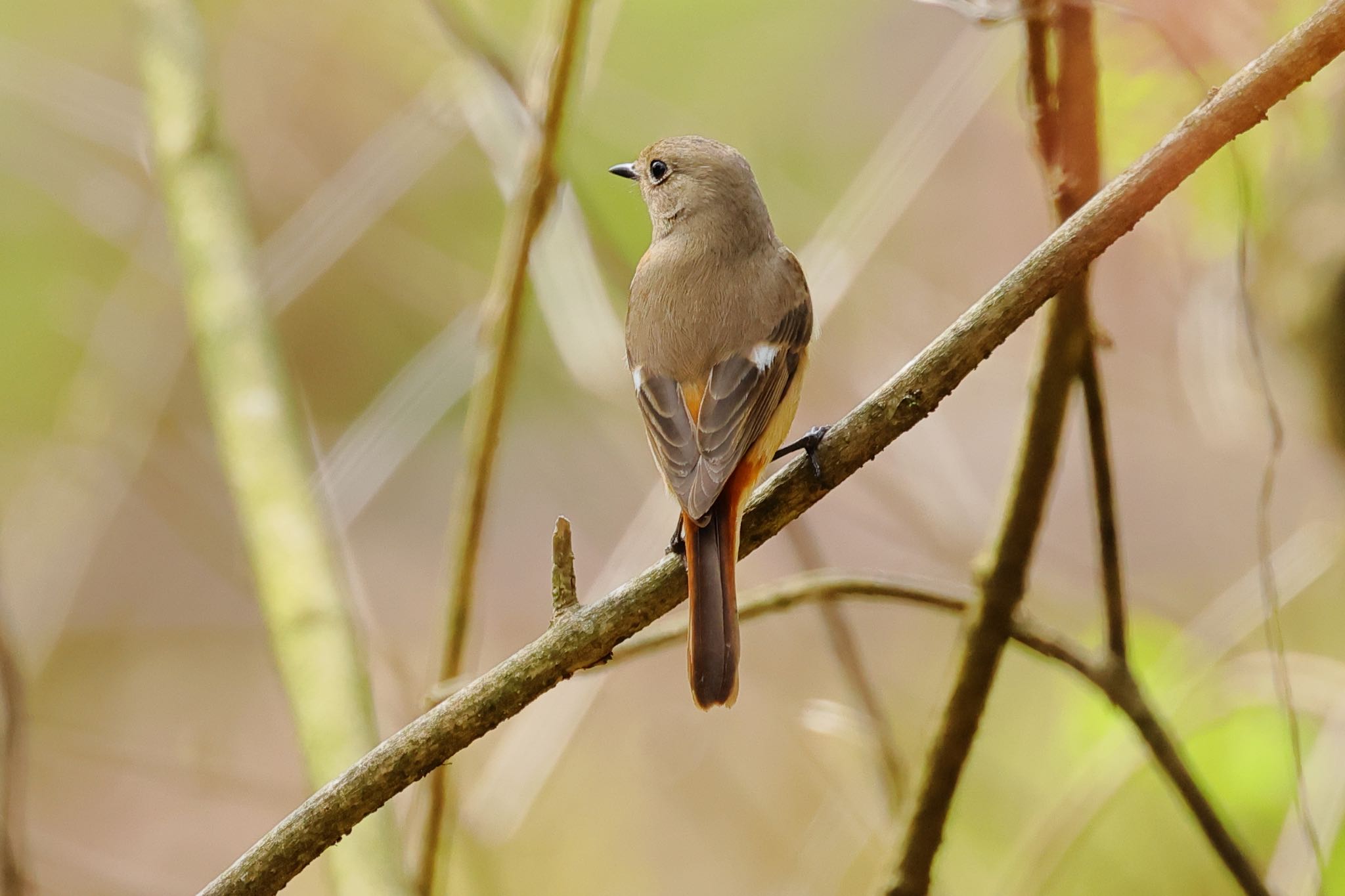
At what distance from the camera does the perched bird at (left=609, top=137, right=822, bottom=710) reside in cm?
203

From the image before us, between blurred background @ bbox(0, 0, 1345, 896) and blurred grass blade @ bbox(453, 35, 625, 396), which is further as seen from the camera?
blurred grass blade @ bbox(453, 35, 625, 396)

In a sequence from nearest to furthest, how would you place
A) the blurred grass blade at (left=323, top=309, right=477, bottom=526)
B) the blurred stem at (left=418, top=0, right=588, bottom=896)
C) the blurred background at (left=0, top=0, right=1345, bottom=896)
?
1. the blurred stem at (left=418, top=0, right=588, bottom=896)
2. the blurred background at (left=0, top=0, right=1345, bottom=896)
3. the blurred grass blade at (left=323, top=309, right=477, bottom=526)

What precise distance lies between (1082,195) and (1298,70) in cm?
50

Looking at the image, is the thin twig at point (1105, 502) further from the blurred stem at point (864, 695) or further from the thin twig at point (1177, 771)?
the blurred stem at point (864, 695)

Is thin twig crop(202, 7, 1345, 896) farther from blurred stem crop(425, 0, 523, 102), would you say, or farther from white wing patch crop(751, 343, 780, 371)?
blurred stem crop(425, 0, 523, 102)

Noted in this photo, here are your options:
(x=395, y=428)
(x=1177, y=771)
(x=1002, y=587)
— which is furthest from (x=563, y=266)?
(x=1177, y=771)

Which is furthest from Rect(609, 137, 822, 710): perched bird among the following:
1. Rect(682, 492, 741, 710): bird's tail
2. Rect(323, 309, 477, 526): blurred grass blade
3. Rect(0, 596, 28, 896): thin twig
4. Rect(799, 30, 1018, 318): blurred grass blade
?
Rect(0, 596, 28, 896): thin twig

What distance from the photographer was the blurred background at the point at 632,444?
2889mm

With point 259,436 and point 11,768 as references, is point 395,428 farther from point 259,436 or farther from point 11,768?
point 11,768

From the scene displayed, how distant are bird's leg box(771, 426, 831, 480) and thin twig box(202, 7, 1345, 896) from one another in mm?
58

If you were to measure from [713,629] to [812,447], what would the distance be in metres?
0.33

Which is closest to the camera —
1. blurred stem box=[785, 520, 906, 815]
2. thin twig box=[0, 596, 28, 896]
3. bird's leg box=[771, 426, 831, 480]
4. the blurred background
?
bird's leg box=[771, 426, 831, 480]

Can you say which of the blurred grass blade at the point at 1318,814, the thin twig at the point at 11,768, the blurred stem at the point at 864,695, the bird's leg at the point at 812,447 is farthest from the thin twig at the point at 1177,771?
the thin twig at the point at 11,768

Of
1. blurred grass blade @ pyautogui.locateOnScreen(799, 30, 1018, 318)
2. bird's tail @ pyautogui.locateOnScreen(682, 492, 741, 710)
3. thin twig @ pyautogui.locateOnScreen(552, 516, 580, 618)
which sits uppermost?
blurred grass blade @ pyautogui.locateOnScreen(799, 30, 1018, 318)
